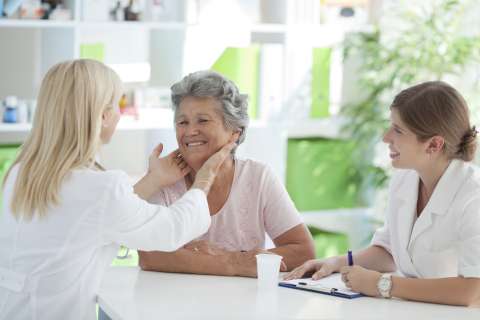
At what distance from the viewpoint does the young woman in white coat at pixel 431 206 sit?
2.39 m

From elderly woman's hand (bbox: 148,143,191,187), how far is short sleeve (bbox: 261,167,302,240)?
0.29m

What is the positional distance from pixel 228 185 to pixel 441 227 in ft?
2.59

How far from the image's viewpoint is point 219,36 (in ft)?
14.4

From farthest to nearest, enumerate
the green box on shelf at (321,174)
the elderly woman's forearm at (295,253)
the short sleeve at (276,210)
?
the green box on shelf at (321,174), the short sleeve at (276,210), the elderly woman's forearm at (295,253)

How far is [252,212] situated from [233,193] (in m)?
0.09

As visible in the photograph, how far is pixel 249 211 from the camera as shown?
3012 millimetres

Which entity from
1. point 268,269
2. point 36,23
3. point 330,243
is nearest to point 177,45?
point 36,23

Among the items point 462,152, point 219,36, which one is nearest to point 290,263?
point 462,152

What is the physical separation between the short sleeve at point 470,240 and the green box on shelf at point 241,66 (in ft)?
6.45


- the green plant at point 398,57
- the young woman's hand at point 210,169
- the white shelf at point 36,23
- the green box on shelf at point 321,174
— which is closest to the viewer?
the young woman's hand at point 210,169

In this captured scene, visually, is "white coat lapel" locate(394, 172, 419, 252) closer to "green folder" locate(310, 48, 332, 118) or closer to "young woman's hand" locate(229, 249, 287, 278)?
"young woman's hand" locate(229, 249, 287, 278)

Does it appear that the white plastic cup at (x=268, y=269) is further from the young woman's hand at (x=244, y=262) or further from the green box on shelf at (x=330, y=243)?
the green box on shelf at (x=330, y=243)

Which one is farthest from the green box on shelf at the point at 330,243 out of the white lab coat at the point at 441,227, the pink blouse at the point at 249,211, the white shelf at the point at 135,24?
the white lab coat at the point at 441,227

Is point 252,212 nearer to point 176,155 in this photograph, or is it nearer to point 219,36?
point 176,155
